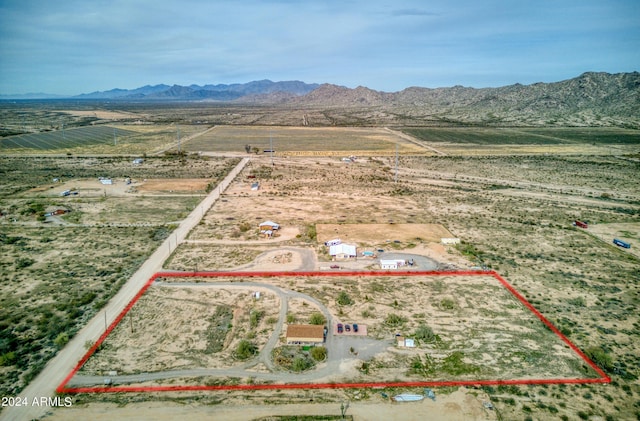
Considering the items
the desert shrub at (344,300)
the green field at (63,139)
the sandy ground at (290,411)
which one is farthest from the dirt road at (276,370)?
the green field at (63,139)

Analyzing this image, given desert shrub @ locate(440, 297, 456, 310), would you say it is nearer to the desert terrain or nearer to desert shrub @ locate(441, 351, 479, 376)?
the desert terrain

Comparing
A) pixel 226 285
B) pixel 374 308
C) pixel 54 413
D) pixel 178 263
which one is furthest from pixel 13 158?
pixel 374 308

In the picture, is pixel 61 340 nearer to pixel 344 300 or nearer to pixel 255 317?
pixel 255 317

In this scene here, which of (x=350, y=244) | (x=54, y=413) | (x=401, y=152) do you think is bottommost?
(x=54, y=413)

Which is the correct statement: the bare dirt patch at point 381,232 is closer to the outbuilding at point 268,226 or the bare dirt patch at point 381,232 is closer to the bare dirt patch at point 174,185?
the outbuilding at point 268,226

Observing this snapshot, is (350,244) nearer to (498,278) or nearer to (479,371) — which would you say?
(498,278)

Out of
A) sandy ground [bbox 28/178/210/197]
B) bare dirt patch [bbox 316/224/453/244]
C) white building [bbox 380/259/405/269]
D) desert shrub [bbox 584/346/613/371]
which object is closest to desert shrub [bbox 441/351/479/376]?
desert shrub [bbox 584/346/613/371]
